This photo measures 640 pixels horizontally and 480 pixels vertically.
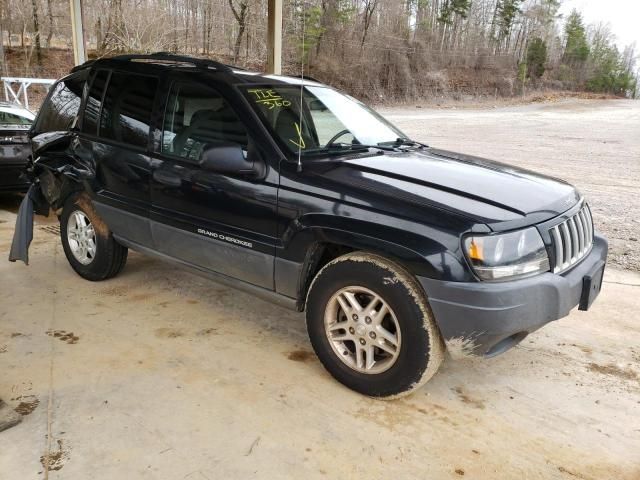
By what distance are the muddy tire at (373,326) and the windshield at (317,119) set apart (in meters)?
0.89

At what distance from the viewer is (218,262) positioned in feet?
11.2

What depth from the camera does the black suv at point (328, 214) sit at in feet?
8.25

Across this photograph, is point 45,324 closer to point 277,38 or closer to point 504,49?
point 277,38

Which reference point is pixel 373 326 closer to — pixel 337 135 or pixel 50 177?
pixel 337 135

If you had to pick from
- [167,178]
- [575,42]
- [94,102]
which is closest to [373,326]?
[167,178]

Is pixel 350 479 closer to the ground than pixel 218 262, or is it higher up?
closer to the ground

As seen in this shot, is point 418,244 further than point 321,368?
No

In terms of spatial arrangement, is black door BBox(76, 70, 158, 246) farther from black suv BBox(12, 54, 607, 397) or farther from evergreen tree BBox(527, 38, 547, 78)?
evergreen tree BBox(527, 38, 547, 78)

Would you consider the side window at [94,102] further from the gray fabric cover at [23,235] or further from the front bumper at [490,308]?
the front bumper at [490,308]

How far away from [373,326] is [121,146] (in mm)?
2358

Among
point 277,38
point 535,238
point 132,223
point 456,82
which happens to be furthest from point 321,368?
point 456,82

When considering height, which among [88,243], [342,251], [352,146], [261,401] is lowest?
[261,401]

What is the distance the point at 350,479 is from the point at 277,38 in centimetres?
623

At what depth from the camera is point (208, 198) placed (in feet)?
10.9
